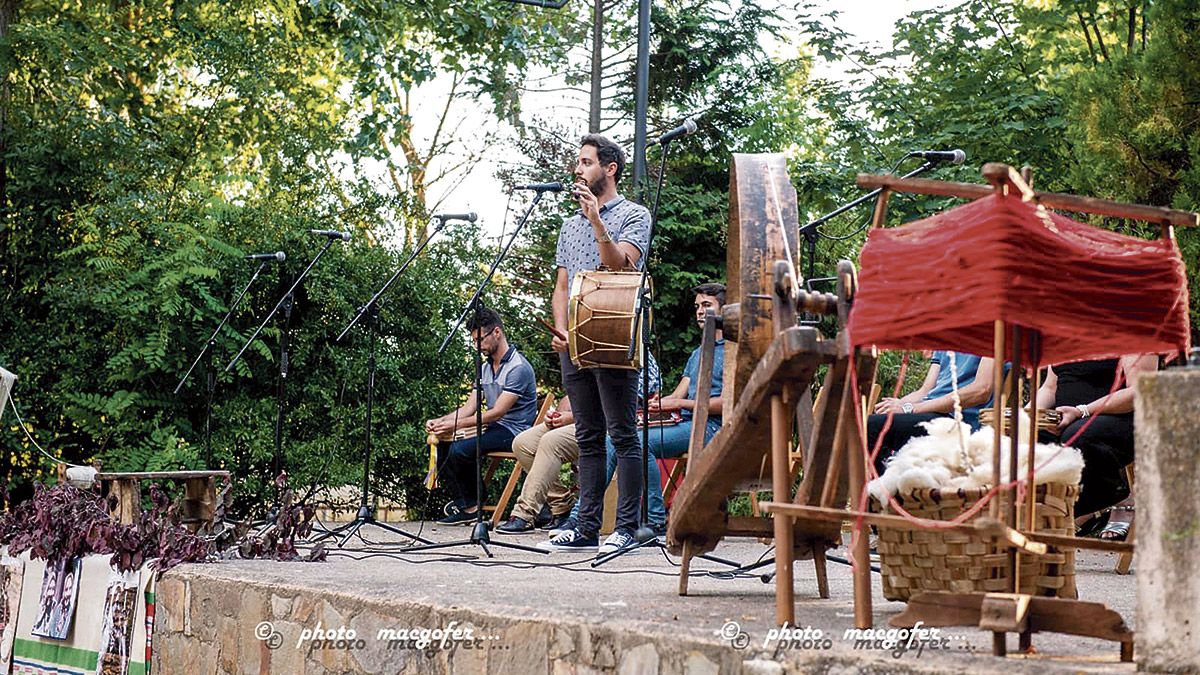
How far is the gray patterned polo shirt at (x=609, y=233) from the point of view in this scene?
559 centimetres

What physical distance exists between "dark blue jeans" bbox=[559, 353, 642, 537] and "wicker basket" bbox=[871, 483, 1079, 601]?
231 centimetres

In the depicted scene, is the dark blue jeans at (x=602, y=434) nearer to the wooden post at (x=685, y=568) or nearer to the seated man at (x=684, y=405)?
the seated man at (x=684, y=405)

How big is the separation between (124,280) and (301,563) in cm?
458

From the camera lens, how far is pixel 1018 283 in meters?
2.47

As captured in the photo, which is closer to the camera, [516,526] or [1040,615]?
[1040,615]

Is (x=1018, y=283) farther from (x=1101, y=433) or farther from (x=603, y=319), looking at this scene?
(x=603, y=319)

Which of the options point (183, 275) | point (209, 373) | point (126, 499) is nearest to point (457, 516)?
point (209, 373)

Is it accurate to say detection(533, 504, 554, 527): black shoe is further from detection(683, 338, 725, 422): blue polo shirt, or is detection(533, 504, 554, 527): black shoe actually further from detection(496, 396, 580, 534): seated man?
detection(683, 338, 725, 422): blue polo shirt

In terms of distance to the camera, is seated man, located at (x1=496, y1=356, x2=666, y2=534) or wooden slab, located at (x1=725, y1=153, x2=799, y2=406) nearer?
wooden slab, located at (x1=725, y1=153, x2=799, y2=406)

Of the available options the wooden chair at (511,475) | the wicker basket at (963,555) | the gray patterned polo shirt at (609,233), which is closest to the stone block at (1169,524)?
the wicker basket at (963,555)

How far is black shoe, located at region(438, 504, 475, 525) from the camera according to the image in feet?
28.7

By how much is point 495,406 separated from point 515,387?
173mm

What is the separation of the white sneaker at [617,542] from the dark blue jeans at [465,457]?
2.85 metres

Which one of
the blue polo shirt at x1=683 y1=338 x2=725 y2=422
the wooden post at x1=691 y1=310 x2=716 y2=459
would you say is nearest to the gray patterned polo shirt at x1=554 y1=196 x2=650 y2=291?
the blue polo shirt at x1=683 y1=338 x2=725 y2=422
